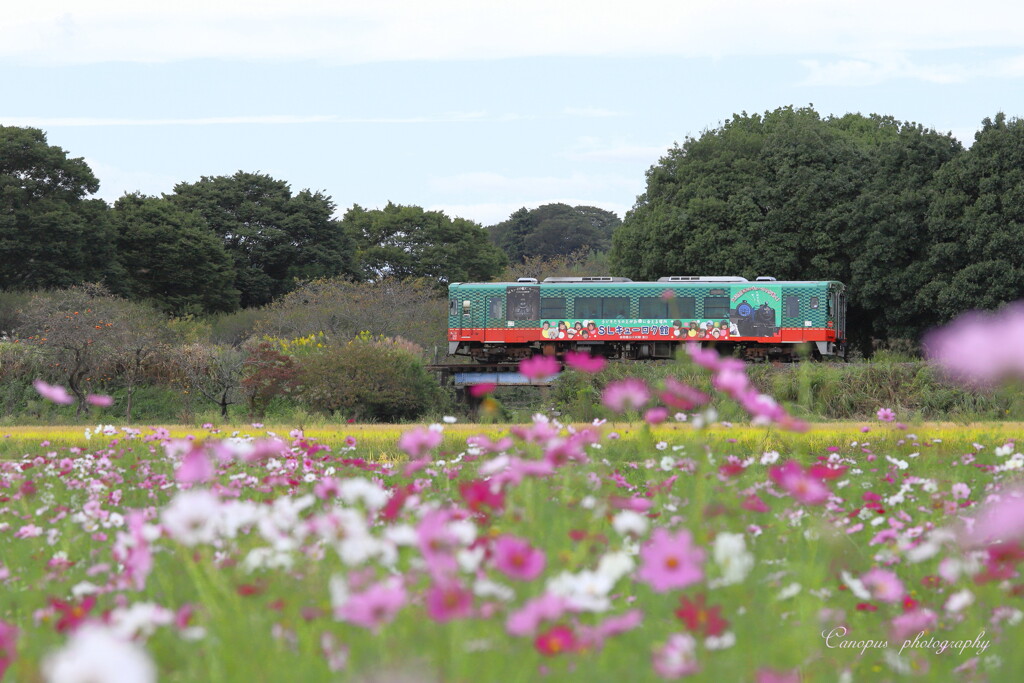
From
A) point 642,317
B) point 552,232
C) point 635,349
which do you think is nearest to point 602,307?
point 642,317

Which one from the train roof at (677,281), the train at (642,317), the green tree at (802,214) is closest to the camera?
the train at (642,317)

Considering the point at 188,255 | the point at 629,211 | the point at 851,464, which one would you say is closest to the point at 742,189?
the point at 629,211

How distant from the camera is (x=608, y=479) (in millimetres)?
5637

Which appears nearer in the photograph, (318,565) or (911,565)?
(318,565)

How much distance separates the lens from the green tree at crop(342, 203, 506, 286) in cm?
5975

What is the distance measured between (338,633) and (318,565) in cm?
65

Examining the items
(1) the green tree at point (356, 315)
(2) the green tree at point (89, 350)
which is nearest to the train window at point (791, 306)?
(1) the green tree at point (356, 315)

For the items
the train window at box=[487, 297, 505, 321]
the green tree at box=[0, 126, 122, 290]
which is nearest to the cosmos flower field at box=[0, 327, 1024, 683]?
the train window at box=[487, 297, 505, 321]

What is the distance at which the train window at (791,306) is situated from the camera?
89.7ft

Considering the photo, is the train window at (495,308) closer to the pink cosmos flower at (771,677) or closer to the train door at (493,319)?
the train door at (493,319)

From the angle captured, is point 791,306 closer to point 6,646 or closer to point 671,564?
point 671,564

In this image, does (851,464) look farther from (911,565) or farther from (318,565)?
(318,565)

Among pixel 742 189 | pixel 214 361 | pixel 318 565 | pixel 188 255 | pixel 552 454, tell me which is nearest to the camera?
pixel 552 454

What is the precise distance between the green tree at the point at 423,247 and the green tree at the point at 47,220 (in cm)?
1749
